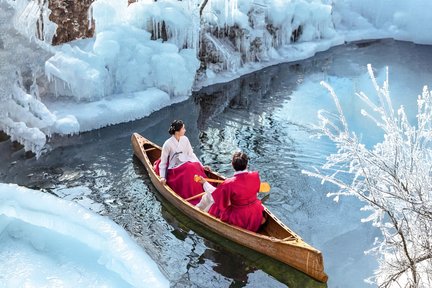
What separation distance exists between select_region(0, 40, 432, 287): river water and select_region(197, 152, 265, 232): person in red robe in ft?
1.29

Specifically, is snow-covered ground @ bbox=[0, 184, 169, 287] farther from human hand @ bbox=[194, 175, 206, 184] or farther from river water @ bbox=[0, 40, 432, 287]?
human hand @ bbox=[194, 175, 206, 184]

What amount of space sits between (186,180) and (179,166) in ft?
0.85

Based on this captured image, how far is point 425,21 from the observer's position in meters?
21.0

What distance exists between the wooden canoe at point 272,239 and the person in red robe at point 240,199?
12 cm

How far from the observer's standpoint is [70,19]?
42.7 ft

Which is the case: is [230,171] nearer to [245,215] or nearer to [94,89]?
[245,215]

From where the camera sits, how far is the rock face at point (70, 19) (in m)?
12.8

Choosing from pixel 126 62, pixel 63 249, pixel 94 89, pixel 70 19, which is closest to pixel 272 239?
pixel 63 249

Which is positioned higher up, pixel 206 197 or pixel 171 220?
pixel 206 197

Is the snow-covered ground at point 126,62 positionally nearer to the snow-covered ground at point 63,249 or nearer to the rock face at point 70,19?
the rock face at point 70,19

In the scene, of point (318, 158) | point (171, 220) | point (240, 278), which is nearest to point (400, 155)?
point (240, 278)

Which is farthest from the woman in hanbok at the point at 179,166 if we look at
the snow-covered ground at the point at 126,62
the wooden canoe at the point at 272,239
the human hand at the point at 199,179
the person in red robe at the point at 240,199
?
the snow-covered ground at the point at 126,62

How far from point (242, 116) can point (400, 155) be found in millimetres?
8370

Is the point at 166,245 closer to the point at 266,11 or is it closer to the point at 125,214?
the point at 125,214
